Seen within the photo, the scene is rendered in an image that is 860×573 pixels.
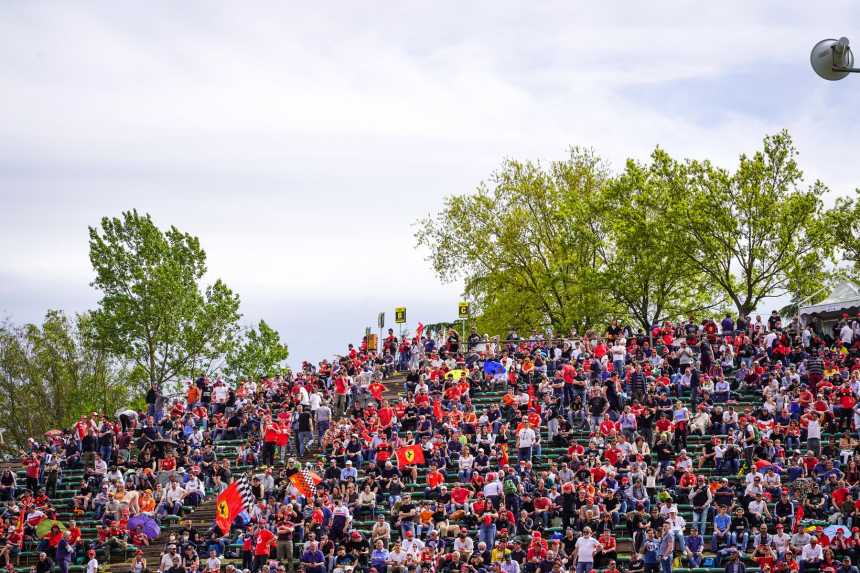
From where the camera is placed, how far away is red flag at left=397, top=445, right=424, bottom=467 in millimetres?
30203

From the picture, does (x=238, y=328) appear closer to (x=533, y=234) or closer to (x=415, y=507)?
(x=533, y=234)

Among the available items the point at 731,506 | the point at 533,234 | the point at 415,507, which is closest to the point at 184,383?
the point at 533,234

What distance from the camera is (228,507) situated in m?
28.2

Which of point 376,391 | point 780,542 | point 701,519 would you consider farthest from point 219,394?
point 780,542

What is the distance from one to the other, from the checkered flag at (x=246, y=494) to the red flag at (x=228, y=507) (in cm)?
8

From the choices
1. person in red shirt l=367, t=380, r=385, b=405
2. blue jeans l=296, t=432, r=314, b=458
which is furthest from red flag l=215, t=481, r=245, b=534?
person in red shirt l=367, t=380, r=385, b=405

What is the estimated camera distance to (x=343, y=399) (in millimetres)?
36406

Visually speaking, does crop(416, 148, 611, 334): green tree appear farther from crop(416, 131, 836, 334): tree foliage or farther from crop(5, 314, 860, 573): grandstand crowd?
→ crop(5, 314, 860, 573): grandstand crowd

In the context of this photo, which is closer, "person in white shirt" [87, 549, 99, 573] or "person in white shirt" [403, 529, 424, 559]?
"person in white shirt" [403, 529, 424, 559]

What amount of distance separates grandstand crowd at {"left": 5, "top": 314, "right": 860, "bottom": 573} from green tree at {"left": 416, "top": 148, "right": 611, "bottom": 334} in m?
19.0

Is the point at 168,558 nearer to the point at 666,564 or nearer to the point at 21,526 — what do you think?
the point at 21,526

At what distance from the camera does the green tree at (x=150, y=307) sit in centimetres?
6031

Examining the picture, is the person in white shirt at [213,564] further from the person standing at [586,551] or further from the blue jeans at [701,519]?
the blue jeans at [701,519]

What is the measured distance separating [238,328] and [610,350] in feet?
111
